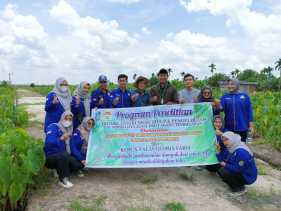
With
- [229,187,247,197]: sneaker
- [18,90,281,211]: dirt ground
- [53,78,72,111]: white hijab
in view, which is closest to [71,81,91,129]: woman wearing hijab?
[53,78,72,111]: white hijab

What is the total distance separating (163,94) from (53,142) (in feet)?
6.28

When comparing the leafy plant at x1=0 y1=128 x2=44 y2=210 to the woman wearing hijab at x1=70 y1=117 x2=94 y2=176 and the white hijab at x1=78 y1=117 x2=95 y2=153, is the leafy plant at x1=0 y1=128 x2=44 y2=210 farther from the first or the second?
the white hijab at x1=78 y1=117 x2=95 y2=153

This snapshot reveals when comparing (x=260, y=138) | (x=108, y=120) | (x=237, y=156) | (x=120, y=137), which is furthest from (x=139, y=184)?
(x=260, y=138)

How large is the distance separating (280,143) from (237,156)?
12.0 feet

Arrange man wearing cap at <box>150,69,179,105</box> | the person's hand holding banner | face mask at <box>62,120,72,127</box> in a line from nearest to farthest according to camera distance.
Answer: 1. face mask at <box>62,120,72,127</box>
2. the person's hand holding banner
3. man wearing cap at <box>150,69,179,105</box>

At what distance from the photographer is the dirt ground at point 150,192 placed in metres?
4.27

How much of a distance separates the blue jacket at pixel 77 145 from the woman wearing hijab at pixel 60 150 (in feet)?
0.36

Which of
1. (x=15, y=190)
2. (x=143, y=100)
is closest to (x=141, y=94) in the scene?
(x=143, y=100)

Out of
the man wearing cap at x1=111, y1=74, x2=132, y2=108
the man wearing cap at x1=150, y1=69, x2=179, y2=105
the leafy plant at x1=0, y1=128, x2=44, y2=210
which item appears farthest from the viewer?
the man wearing cap at x1=111, y1=74, x2=132, y2=108

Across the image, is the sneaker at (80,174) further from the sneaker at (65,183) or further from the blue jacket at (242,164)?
the blue jacket at (242,164)

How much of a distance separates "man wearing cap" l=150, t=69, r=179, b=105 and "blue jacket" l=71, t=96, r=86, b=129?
44.7 inches

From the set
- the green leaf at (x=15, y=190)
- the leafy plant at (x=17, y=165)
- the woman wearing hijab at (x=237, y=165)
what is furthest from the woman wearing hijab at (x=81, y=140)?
the woman wearing hijab at (x=237, y=165)

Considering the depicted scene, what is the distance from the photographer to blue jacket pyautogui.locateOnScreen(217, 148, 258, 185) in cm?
467

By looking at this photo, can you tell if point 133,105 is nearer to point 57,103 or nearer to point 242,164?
point 57,103
